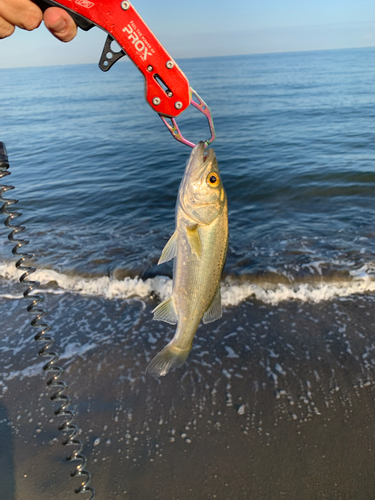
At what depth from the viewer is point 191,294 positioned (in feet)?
8.13

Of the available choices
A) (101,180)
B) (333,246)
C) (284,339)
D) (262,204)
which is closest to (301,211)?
(262,204)

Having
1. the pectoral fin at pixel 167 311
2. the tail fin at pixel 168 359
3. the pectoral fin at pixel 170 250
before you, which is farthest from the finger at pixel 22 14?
the tail fin at pixel 168 359

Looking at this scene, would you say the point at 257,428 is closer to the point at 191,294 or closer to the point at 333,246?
the point at 191,294

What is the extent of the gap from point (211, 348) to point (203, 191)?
3.24m

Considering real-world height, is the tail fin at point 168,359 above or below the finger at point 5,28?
below

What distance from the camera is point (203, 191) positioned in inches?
91.4

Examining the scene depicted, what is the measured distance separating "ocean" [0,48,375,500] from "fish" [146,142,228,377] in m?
1.73

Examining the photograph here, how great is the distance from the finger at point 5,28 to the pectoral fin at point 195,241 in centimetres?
158

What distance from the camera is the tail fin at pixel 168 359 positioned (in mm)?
2549

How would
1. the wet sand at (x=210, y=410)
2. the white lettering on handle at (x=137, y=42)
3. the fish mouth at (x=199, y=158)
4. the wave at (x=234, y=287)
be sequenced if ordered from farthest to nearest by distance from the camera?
the wave at (x=234, y=287)
the wet sand at (x=210, y=410)
the fish mouth at (x=199, y=158)
the white lettering on handle at (x=137, y=42)

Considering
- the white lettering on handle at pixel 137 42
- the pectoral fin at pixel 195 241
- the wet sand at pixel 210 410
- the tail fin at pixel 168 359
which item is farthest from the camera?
the wet sand at pixel 210 410

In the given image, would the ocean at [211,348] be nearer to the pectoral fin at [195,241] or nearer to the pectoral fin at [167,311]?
the pectoral fin at [167,311]

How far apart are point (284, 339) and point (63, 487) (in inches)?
125

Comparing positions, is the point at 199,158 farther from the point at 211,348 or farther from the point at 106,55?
the point at 211,348
